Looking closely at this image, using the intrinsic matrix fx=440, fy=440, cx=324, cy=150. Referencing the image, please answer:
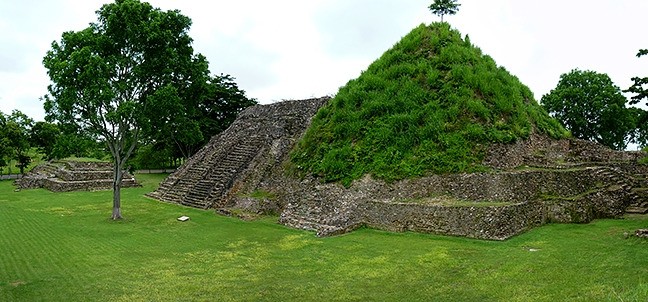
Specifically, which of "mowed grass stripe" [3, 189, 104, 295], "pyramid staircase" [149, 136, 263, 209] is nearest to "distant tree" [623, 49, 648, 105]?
"mowed grass stripe" [3, 189, 104, 295]

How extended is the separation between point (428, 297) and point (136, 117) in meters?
12.6

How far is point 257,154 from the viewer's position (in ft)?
74.1

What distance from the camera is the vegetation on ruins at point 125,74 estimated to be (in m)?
15.4

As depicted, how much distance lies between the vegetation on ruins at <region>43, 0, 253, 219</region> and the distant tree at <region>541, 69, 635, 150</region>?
95.8ft

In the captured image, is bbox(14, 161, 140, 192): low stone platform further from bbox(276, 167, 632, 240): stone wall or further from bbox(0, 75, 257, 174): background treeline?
bbox(276, 167, 632, 240): stone wall

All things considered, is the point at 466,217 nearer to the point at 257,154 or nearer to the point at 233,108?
the point at 257,154

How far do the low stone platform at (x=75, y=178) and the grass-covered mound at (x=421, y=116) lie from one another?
15.0 meters

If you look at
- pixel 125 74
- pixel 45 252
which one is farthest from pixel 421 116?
pixel 45 252

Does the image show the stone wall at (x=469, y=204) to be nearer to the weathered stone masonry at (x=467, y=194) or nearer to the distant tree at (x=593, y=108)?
the weathered stone masonry at (x=467, y=194)

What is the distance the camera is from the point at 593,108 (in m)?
33.5

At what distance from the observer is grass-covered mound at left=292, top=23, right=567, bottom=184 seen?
16922 mm

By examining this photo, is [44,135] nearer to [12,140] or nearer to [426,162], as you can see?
[12,140]

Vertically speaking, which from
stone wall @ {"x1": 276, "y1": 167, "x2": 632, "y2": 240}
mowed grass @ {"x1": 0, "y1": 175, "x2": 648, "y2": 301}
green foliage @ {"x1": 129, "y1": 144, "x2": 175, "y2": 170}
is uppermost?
green foliage @ {"x1": 129, "y1": 144, "x2": 175, "y2": 170}

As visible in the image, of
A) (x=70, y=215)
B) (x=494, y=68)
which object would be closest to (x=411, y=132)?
(x=494, y=68)
